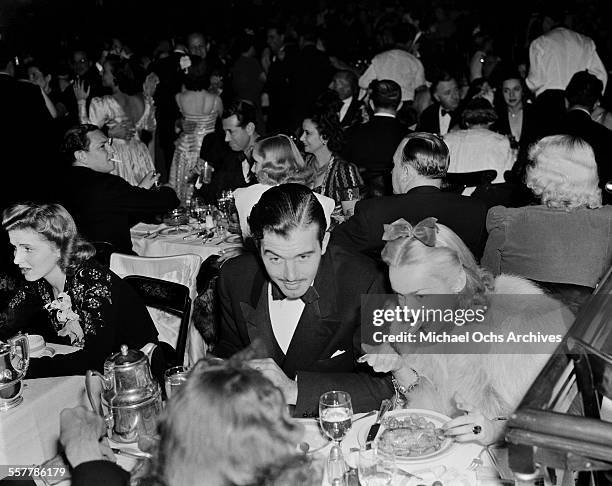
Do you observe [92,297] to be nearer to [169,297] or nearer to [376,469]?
[169,297]

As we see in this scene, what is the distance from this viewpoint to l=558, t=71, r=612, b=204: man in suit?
460cm

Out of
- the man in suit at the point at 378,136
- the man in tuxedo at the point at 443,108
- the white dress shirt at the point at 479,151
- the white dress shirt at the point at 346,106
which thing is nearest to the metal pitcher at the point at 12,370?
the man in suit at the point at 378,136

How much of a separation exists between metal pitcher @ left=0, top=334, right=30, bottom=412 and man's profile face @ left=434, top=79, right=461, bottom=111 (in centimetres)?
492

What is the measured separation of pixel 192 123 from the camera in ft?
21.7

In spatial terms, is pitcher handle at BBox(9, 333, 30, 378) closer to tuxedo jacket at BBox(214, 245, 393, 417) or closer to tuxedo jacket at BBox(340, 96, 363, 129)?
tuxedo jacket at BBox(214, 245, 393, 417)

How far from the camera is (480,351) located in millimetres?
1938

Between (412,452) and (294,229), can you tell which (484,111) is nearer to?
(294,229)

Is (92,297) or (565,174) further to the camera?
(565,174)

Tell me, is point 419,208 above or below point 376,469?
above

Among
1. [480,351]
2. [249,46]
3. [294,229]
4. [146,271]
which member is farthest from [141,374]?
[249,46]

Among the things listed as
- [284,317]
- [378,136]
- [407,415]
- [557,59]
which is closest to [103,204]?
[378,136]

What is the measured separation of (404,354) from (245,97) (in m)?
7.39

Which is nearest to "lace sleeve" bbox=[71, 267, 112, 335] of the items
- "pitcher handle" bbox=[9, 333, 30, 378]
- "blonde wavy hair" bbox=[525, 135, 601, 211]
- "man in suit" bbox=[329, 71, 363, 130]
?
"pitcher handle" bbox=[9, 333, 30, 378]

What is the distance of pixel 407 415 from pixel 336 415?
0.26 meters
